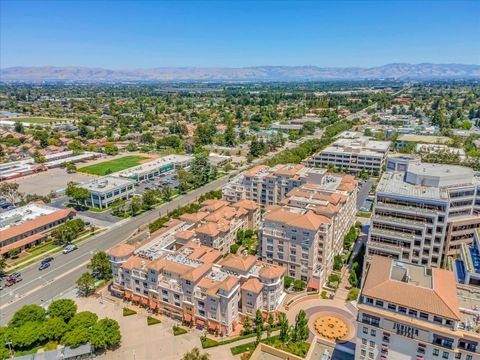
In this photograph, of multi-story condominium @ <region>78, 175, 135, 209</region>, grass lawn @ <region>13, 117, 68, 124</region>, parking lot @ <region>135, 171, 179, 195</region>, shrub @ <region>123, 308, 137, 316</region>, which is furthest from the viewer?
grass lawn @ <region>13, 117, 68, 124</region>

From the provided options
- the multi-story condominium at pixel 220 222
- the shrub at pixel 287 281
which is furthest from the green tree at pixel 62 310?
the shrub at pixel 287 281

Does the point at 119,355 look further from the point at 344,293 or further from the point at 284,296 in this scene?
the point at 344,293

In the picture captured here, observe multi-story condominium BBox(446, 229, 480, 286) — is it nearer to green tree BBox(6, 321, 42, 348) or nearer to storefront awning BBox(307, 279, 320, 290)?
storefront awning BBox(307, 279, 320, 290)

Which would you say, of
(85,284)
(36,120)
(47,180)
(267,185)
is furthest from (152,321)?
(36,120)

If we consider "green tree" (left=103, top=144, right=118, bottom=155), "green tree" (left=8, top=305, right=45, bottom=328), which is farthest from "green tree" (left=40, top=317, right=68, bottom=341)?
"green tree" (left=103, top=144, right=118, bottom=155)

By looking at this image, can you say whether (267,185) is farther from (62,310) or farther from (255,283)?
(62,310)
